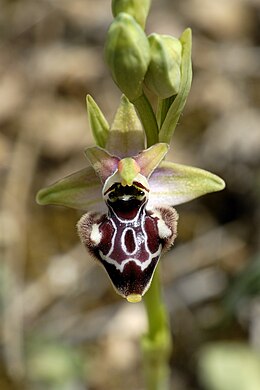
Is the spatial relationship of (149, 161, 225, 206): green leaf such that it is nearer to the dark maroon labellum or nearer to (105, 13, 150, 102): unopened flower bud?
the dark maroon labellum

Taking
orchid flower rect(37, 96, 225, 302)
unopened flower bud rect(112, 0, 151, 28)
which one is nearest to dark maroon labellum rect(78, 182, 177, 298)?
orchid flower rect(37, 96, 225, 302)

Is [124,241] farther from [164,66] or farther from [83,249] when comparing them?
[83,249]

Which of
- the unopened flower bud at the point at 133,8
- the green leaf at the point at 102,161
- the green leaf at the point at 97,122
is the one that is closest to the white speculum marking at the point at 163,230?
the green leaf at the point at 102,161

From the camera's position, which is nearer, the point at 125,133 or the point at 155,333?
the point at 125,133

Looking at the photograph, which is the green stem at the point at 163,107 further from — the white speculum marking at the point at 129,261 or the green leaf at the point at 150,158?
the white speculum marking at the point at 129,261

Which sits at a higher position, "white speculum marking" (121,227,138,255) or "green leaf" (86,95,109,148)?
"green leaf" (86,95,109,148)

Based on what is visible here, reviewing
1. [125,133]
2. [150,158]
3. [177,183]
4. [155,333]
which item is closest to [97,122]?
[125,133]
